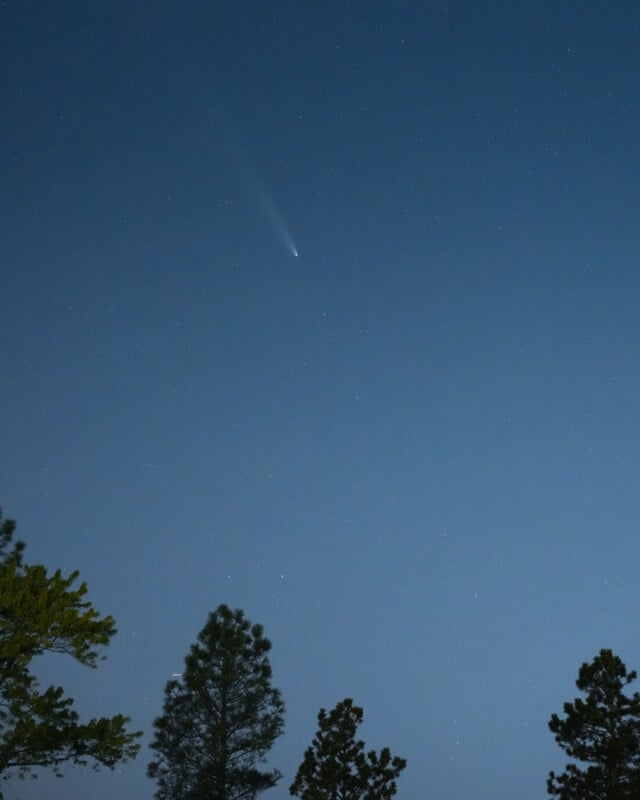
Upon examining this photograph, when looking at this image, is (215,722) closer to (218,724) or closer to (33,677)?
(218,724)

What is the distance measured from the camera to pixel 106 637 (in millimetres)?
21375

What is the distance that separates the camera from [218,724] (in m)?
34.6

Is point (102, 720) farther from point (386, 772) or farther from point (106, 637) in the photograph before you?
point (386, 772)

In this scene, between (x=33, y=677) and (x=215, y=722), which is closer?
(x=33, y=677)

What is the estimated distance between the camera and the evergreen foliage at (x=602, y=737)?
28922 millimetres

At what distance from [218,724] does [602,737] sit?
667 inches

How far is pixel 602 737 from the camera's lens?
98.2ft

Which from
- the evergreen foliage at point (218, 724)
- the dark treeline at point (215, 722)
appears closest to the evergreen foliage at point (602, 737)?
the dark treeline at point (215, 722)

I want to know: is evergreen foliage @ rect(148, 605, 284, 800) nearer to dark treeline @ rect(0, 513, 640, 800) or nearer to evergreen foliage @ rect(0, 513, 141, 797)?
dark treeline @ rect(0, 513, 640, 800)

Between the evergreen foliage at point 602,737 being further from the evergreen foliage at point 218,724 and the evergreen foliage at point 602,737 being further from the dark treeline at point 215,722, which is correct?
the evergreen foliage at point 218,724

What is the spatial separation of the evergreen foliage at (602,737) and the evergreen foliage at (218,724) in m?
13.1

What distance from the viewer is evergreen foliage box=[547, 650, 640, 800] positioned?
28.9 metres

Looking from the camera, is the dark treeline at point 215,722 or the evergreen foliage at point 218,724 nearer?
the dark treeline at point 215,722

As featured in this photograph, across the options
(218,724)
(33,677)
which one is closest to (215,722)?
(218,724)
